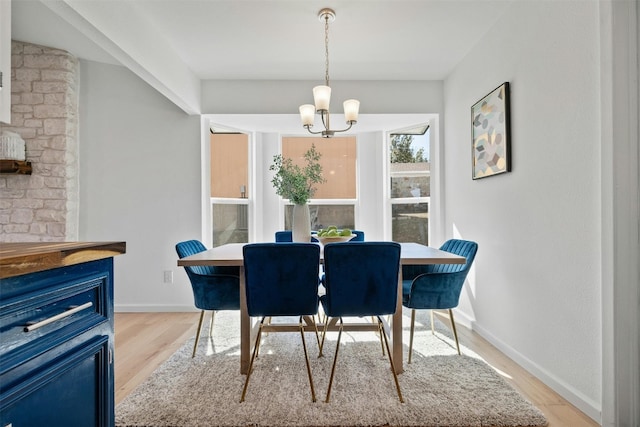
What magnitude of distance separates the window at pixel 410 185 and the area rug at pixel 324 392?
5.65ft

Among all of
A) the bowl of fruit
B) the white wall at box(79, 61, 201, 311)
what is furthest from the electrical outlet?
the bowl of fruit

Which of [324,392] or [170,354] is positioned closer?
[324,392]

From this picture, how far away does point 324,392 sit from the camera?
1.95 meters

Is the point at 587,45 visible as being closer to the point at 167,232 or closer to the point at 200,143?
the point at 200,143

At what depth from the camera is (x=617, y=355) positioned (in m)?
1.58

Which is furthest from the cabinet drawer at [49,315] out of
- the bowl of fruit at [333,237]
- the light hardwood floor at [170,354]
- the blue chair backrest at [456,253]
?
the blue chair backrest at [456,253]

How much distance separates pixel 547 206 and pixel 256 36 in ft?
8.29

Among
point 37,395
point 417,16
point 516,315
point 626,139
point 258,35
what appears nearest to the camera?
point 37,395

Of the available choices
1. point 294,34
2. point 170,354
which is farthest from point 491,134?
point 170,354

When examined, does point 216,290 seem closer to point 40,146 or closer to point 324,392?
point 324,392

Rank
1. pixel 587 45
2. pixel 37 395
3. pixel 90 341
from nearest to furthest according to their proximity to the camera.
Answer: pixel 37 395, pixel 90 341, pixel 587 45

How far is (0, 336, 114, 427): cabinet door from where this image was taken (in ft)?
2.64

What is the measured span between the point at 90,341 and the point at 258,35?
2.59 m

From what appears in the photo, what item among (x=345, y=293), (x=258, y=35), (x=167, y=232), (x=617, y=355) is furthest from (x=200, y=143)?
(x=617, y=355)
